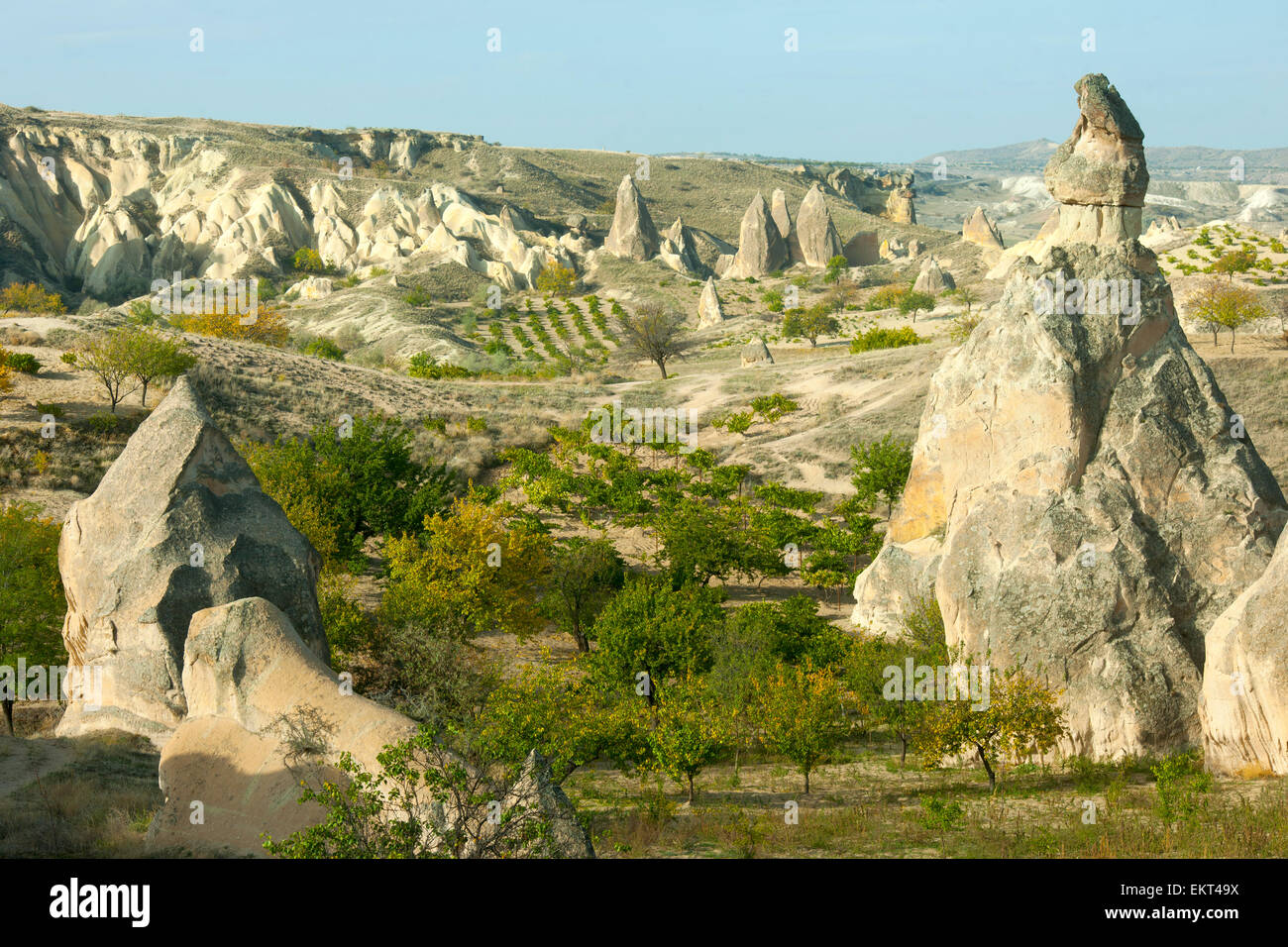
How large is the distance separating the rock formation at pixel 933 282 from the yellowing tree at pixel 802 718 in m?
65.6

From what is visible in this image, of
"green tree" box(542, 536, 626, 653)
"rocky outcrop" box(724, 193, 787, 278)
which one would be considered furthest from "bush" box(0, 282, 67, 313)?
"rocky outcrop" box(724, 193, 787, 278)

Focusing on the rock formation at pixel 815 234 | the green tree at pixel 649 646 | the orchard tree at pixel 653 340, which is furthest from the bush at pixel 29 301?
the rock formation at pixel 815 234

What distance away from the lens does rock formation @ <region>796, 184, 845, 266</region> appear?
341 feet

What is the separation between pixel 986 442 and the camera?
1838 cm

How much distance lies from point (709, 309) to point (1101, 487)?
207ft

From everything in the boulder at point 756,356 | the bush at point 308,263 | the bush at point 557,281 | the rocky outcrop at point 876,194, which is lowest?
the boulder at point 756,356

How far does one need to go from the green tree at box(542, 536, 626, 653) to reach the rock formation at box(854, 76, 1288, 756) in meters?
10.7

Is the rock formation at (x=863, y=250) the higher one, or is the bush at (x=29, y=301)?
the rock formation at (x=863, y=250)

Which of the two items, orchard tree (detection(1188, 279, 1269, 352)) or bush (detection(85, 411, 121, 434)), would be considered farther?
orchard tree (detection(1188, 279, 1269, 352))

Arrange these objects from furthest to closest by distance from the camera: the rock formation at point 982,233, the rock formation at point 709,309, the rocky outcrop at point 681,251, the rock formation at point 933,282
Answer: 1. the rock formation at point 982,233
2. the rocky outcrop at point 681,251
3. the rock formation at point 933,282
4. the rock formation at point 709,309

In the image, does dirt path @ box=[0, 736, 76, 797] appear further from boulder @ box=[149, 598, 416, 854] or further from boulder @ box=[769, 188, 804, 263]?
boulder @ box=[769, 188, 804, 263]

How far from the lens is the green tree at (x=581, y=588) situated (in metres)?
26.5

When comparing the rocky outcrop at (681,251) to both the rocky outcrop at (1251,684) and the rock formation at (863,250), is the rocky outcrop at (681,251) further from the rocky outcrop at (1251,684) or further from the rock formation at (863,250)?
the rocky outcrop at (1251,684)
